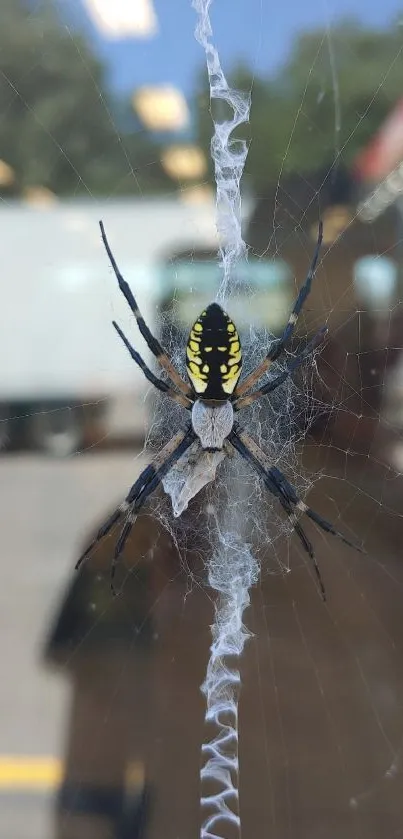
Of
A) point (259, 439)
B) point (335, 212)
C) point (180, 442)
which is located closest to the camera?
point (335, 212)

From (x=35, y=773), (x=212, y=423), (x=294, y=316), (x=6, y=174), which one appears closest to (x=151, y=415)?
(x=212, y=423)

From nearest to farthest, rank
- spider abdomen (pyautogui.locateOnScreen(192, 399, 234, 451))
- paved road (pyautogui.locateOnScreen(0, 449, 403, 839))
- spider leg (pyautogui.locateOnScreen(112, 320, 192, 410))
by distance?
spider leg (pyautogui.locateOnScreen(112, 320, 192, 410))
spider abdomen (pyautogui.locateOnScreen(192, 399, 234, 451))
paved road (pyautogui.locateOnScreen(0, 449, 403, 839))

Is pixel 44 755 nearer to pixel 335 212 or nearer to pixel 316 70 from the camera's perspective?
pixel 335 212

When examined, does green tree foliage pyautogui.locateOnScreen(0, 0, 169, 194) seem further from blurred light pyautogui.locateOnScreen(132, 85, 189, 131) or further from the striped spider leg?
the striped spider leg

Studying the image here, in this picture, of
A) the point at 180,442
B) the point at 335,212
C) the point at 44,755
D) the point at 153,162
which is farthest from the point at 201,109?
the point at 44,755

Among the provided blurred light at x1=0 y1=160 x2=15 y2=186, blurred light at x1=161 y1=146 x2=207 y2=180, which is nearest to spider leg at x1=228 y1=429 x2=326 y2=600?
blurred light at x1=161 y1=146 x2=207 y2=180

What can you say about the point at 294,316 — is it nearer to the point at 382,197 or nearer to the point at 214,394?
the point at 214,394
